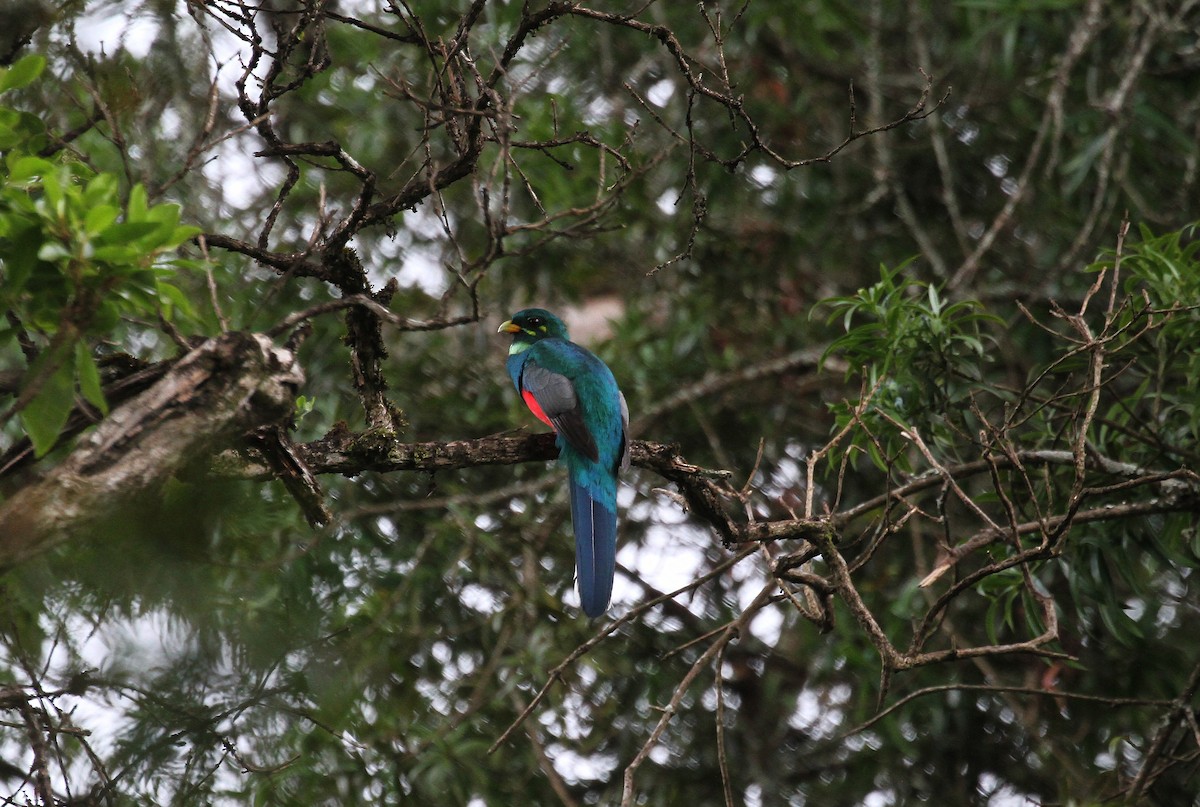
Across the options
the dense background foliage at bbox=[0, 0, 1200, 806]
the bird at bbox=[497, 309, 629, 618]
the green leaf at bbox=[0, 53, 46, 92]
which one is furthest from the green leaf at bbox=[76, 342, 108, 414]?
the bird at bbox=[497, 309, 629, 618]

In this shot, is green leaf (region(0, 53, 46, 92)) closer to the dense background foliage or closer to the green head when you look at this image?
the dense background foliage

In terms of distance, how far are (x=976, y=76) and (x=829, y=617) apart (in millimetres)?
5457

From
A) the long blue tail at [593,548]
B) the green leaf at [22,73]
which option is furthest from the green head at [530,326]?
the green leaf at [22,73]

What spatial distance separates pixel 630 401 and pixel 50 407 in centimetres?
466

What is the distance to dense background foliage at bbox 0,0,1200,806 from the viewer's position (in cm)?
259

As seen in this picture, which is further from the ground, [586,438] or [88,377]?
[586,438]

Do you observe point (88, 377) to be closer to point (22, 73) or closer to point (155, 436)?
point (155, 436)

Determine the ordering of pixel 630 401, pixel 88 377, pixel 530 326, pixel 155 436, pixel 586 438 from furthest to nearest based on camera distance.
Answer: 1. pixel 630 401
2. pixel 530 326
3. pixel 586 438
4. pixel 155 436
5. pixel 88 377

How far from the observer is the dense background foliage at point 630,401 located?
8.51 feet

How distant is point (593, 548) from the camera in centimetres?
445

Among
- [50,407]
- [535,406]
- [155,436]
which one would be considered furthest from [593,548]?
[50,407]

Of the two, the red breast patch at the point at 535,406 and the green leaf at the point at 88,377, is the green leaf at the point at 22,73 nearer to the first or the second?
the green leaf at the point at 88,377

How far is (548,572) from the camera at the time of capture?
6.30m

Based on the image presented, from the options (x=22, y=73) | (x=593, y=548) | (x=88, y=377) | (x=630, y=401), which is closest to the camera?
(x=88, y=377)
